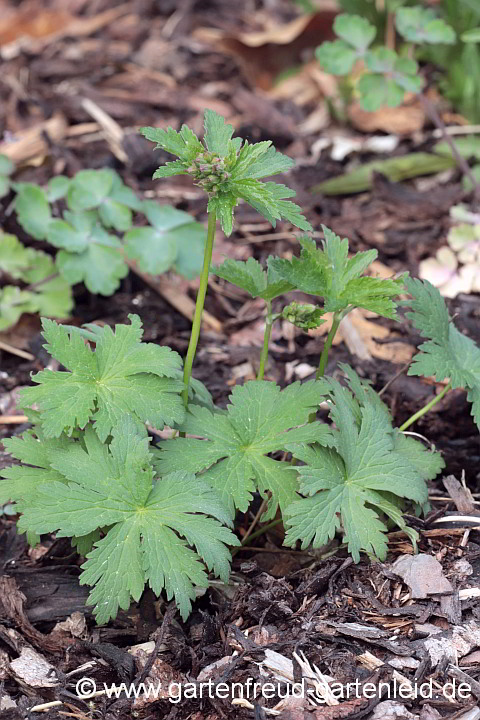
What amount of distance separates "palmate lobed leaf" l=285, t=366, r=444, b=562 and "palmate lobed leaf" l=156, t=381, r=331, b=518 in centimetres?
5

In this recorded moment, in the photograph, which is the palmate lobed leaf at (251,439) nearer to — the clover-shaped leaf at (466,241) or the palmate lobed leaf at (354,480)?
the palmate lobed leaf at (354,480)

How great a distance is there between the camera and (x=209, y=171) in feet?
5.40

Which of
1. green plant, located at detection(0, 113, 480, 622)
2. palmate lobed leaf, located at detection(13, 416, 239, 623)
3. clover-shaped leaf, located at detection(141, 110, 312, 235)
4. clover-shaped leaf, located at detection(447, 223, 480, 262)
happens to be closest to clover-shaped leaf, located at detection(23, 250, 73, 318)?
green plant, located at detection(0, 113, 480, 622)

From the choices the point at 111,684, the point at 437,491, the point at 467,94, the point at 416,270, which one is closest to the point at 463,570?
the point at 437,491

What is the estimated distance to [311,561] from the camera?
204 centimetres

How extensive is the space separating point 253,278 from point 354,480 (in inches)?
22.9

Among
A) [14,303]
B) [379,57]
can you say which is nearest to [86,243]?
[14,303]

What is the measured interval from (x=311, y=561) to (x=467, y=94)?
8.68 ft

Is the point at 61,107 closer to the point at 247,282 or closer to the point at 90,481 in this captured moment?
the point at 247,282

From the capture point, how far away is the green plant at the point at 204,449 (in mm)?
1697

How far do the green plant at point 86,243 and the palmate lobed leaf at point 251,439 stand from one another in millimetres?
1134

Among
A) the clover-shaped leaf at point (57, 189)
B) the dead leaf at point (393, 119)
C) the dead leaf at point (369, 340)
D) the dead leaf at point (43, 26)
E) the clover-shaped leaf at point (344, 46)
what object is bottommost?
the dead leaf at point (369, 340)

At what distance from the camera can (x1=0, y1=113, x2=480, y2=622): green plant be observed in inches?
66.8

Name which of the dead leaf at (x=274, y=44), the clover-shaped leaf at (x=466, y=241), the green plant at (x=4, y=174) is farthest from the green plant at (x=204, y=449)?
the dead leaf at (x=274, y=44)
